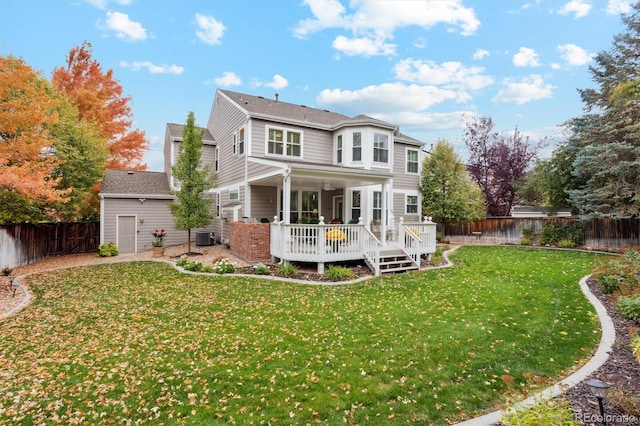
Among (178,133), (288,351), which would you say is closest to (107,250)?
(178,133)

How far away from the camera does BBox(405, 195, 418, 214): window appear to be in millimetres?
18719

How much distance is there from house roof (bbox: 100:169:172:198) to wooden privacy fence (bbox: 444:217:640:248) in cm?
1826

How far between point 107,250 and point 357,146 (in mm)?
13101

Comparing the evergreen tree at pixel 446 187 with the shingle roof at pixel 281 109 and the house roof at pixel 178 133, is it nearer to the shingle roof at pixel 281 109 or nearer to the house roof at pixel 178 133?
the shingle roof at pixel 281 109

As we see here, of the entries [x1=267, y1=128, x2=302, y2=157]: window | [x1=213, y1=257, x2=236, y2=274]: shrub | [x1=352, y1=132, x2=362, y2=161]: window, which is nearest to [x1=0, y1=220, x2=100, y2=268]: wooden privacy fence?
[x1=213, y1=257, x2=236, y2=274]: shrub

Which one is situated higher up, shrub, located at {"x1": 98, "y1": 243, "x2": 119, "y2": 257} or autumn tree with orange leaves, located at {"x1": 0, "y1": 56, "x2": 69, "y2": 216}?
autumn tree with orange leaves, located at {"x1": 0, "y1": 56, "x2": 69, "y2": 216}

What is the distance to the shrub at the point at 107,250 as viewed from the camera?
14.7 meters

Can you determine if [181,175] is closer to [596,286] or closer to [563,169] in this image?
[596,286]

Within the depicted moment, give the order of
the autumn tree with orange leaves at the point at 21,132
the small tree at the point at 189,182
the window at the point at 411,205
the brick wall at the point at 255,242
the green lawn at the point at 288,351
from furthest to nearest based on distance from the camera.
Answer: the window at the point at 411,205 → the small tree at the point at 189,182 → the brick wall at the point at 255,242 → the autumn tree with orange leaves at the point at 21,132 → the green lawn at the point at 288,351

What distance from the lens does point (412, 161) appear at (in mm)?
18734

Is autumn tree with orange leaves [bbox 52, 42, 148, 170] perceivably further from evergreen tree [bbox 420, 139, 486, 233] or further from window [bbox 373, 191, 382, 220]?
evergreen tree [bbox 420, 139, 486, 233]

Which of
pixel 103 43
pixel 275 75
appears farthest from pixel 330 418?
pixel 103 43

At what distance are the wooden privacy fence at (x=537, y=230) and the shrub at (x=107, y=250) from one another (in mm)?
19544

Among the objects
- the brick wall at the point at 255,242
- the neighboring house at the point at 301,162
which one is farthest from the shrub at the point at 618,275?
the brick wall at the point at 255,242
